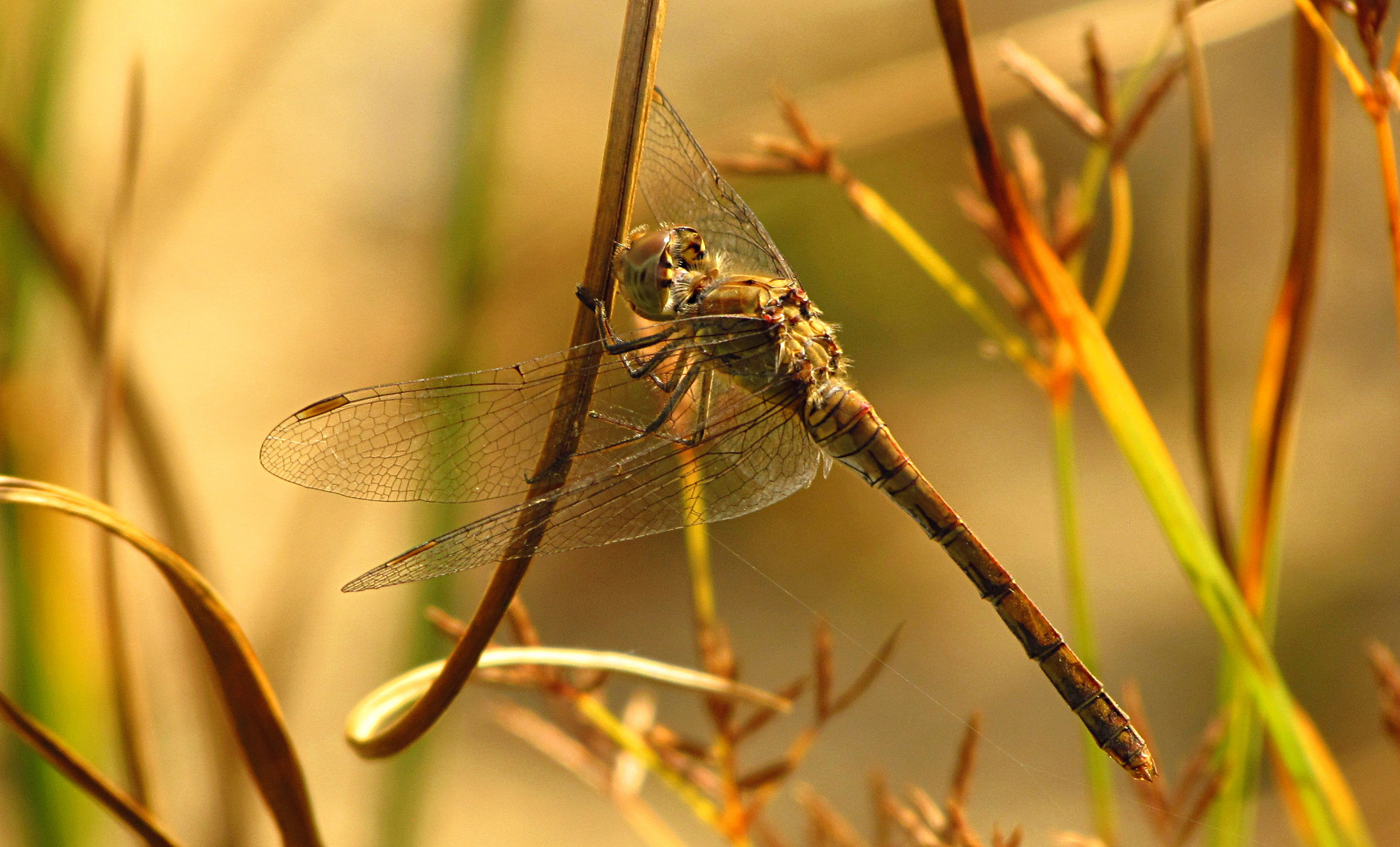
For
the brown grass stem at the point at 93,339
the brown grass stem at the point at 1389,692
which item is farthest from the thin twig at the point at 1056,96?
the brown grass stem at the point at 93,339

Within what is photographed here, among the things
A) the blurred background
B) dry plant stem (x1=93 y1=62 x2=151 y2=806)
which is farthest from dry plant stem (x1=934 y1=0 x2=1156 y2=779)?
the blurred background

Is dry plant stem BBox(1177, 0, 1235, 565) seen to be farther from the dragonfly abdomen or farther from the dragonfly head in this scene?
the dragonfly head

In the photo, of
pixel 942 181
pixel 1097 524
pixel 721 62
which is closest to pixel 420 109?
pixel 721 62

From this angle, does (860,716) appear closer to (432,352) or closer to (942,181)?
(942,181)

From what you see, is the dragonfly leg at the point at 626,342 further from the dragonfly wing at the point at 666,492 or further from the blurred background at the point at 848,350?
the blurred background at the point at 848,350

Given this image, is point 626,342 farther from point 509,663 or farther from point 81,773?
point 81,773

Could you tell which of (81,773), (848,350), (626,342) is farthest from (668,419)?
(848,350)
